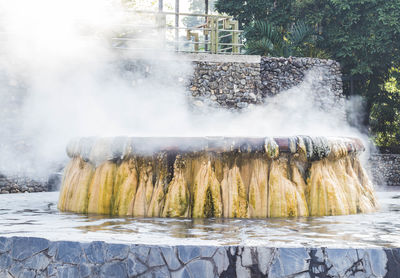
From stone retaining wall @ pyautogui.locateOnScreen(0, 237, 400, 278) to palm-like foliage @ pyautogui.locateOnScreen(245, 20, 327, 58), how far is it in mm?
14216

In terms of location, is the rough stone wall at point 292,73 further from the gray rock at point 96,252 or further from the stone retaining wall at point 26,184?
the gray rock at point 96,252

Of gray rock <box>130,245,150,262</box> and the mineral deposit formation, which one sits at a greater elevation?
the mineral deposit formation

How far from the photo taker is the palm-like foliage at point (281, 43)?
1692 cm

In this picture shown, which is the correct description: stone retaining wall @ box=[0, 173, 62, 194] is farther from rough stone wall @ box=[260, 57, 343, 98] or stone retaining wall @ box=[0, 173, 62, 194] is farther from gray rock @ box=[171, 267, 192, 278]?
gray rock @ box=[171, 267, 192, 278]

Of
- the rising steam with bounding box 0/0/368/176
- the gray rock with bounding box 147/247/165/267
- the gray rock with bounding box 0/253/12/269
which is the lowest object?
the gray rock with bounding box 0/253/12/269

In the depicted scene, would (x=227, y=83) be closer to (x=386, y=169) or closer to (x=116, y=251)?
(x=386, y=169)

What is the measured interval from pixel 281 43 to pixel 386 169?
16.6 ft

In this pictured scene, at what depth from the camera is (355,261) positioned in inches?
117

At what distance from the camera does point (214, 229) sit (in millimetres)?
3900

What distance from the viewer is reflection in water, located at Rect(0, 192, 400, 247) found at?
328 cm

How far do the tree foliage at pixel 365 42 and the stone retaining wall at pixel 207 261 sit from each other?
14.4 metres

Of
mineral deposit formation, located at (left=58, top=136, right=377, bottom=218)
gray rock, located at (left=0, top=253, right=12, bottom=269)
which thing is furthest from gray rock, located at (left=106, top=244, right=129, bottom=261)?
mineral deposit formation, located at (left=58, top=136, right=377, bottom=218)

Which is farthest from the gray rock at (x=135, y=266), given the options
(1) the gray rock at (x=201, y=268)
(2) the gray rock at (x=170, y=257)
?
(1) the gray rock at (x=201, y=268)

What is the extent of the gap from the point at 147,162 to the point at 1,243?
6.41 ft
